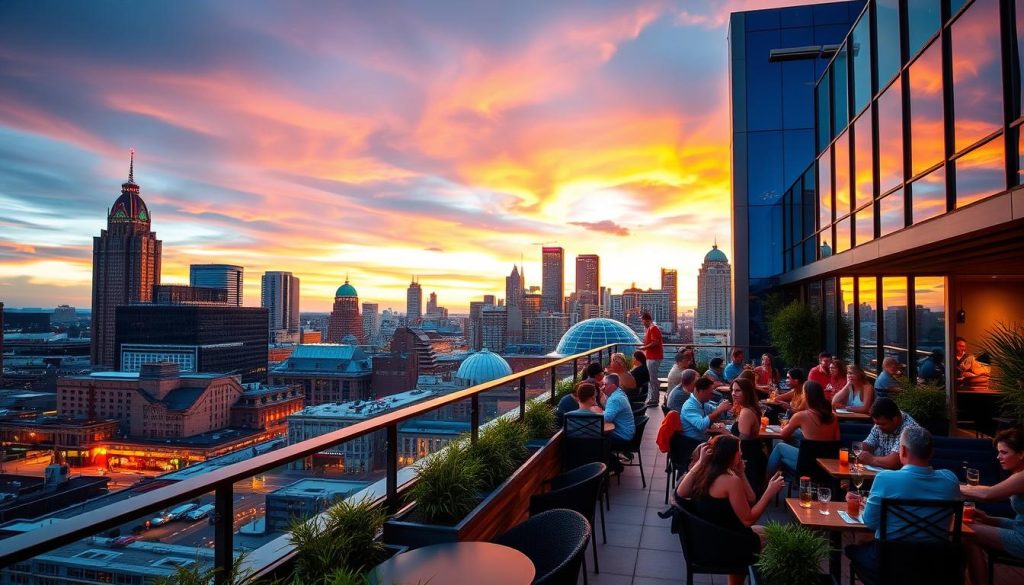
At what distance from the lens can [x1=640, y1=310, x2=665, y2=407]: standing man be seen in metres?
11.8

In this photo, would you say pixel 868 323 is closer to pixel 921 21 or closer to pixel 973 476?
pixel 921 21

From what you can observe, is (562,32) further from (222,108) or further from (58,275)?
(58,275)

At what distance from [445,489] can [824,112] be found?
39.3 feet

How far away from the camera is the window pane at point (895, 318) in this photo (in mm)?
9727

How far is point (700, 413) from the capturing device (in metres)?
6.24

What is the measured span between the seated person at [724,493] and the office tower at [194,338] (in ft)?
161

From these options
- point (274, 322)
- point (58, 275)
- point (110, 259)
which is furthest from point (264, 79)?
point (274, 322)

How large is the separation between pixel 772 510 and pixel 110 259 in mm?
71139

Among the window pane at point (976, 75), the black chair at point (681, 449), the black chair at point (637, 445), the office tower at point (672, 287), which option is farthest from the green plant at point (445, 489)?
the office tower at point (672, 287)

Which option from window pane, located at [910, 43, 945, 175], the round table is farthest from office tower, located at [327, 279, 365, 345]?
the round table

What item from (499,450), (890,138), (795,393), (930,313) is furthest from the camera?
(930,313)

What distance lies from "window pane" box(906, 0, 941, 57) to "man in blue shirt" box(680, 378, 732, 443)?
4751 mm

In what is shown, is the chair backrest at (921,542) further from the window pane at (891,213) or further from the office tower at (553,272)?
the office tower at (553,272)

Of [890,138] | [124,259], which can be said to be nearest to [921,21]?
[890,138]
